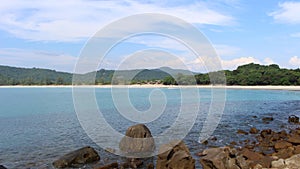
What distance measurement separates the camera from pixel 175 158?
989 centimetres

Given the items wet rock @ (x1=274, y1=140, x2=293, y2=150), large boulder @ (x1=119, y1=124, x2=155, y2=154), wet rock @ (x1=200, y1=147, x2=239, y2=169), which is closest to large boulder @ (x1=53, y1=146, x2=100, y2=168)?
large boulder @ (x1=119, y1=124, x2=155, y2=154)

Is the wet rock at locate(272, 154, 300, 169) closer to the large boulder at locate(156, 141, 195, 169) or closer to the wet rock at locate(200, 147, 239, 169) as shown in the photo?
the wet rock at locate(200, 147, 239, 169)

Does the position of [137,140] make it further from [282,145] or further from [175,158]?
[282,145]

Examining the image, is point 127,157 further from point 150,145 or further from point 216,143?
point 216,143

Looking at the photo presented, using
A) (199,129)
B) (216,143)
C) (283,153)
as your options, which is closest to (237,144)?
(216,143)

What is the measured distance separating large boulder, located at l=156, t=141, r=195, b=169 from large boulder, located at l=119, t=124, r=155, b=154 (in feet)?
10.4

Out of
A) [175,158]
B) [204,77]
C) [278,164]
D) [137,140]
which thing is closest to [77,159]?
[137,140]

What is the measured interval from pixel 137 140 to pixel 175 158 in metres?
4.44

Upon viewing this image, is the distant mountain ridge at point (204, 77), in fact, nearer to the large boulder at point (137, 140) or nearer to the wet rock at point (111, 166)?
the large boulder at point (137, 140)

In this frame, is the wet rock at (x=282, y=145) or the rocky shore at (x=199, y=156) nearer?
the rocky shore at (x=199, y=156)

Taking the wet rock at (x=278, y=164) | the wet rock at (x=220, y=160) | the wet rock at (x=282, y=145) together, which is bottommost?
the wet rock at (x=282, y=145)

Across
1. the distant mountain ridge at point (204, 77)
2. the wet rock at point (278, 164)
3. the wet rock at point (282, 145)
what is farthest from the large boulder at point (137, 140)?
the distant mountain ridge at point (204, 77)

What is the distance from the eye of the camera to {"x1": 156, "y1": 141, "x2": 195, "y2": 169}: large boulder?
9.88m

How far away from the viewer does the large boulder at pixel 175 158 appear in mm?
9875
